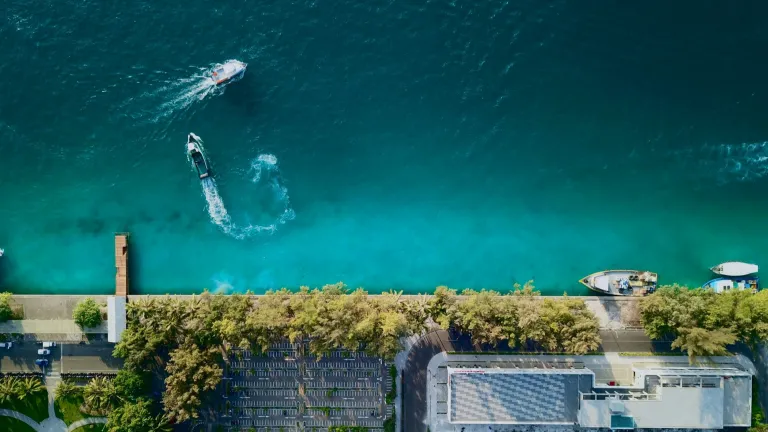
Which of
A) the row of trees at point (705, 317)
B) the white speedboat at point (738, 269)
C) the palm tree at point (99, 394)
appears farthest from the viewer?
the white speedboat at point (738, 269)

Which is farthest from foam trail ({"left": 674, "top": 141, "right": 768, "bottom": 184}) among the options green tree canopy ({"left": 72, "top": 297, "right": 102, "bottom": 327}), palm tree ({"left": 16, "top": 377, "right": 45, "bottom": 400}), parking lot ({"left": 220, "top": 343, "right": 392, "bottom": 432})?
palm tree ({"left": 16, "top": 377, "right": 45, "bottom": 400})

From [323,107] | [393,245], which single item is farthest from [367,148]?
[393,245]

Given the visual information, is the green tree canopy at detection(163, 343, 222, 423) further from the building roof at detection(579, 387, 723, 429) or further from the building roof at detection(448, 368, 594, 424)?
the building roof at detection(579, 387, 723, 429)

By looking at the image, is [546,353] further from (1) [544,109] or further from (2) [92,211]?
(2) [92,211]

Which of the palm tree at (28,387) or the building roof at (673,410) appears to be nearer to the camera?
the building roof at (673,410)

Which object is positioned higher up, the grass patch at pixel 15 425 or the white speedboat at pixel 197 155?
the white speedboat at pixel 197 155

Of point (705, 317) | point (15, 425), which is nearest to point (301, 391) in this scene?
point (15, 425)

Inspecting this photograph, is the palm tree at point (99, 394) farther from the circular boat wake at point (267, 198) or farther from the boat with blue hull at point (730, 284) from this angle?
the boat with blue hull at point (730, 284)

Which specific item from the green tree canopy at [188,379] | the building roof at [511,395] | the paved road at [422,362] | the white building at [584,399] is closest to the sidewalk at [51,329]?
the green tree canopy at [188,379]
